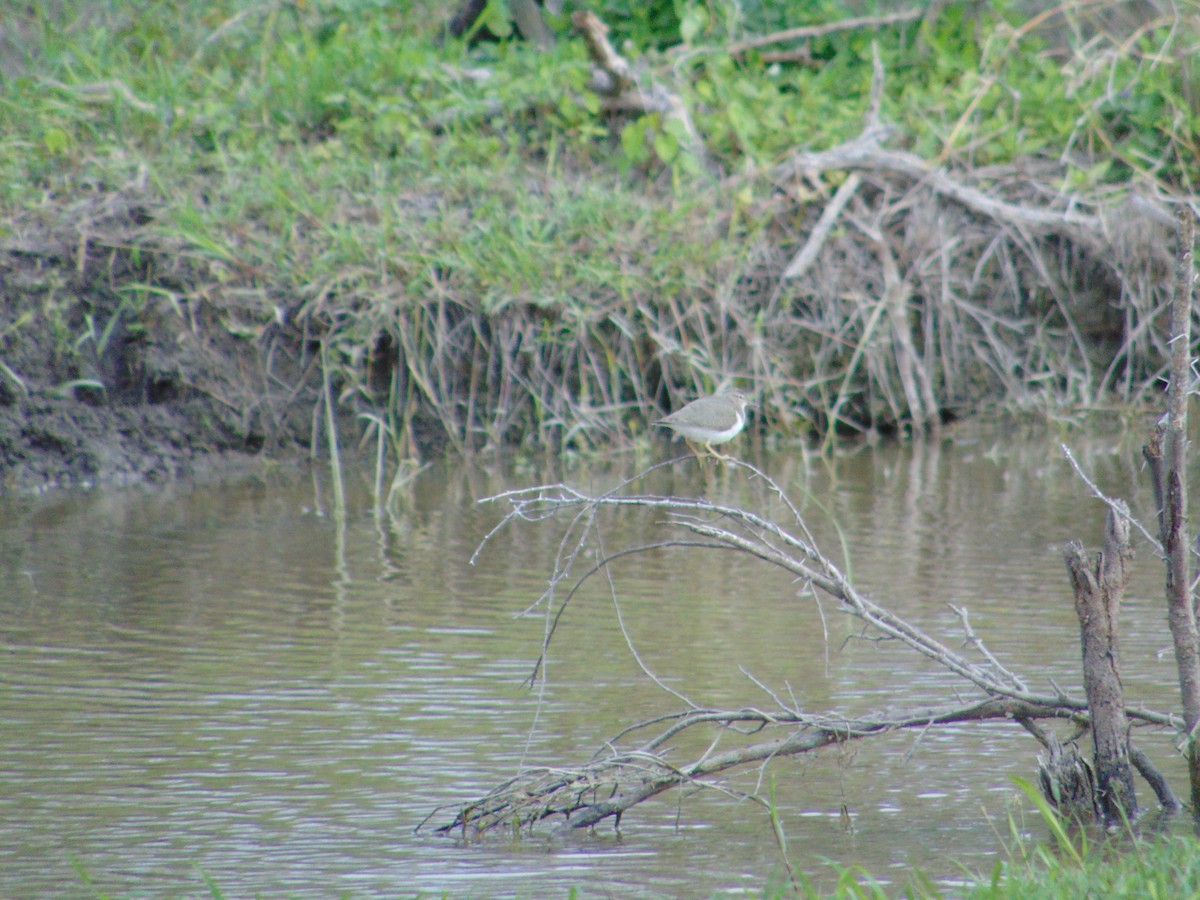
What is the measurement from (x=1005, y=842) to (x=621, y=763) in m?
0.87

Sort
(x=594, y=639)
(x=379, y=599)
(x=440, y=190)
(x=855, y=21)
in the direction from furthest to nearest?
(x=855, y=21), (x=440, y=190), (x=379, y=599), (x=594, y=639)

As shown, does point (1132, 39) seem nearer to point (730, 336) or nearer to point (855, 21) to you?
point (855, 21)

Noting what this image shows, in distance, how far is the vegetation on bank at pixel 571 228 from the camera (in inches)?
366

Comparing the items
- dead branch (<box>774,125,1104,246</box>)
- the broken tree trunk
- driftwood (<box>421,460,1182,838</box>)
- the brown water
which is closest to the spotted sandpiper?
the brown water

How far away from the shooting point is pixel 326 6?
11812 mm

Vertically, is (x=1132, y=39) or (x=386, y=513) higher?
(x=1132, y=39)

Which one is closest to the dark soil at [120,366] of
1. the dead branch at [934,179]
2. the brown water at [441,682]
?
the brown water at [441,682]

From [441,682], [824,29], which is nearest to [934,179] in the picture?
[824,29]

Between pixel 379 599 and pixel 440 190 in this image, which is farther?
pixel 440 190

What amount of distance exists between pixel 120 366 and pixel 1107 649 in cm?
719

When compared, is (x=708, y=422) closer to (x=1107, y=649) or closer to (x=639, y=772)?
(x=639, y=772)

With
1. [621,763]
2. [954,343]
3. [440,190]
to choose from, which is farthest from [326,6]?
[621,763]

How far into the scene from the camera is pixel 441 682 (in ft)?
15.6

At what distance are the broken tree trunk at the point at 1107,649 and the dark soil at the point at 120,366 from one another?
6582mm
